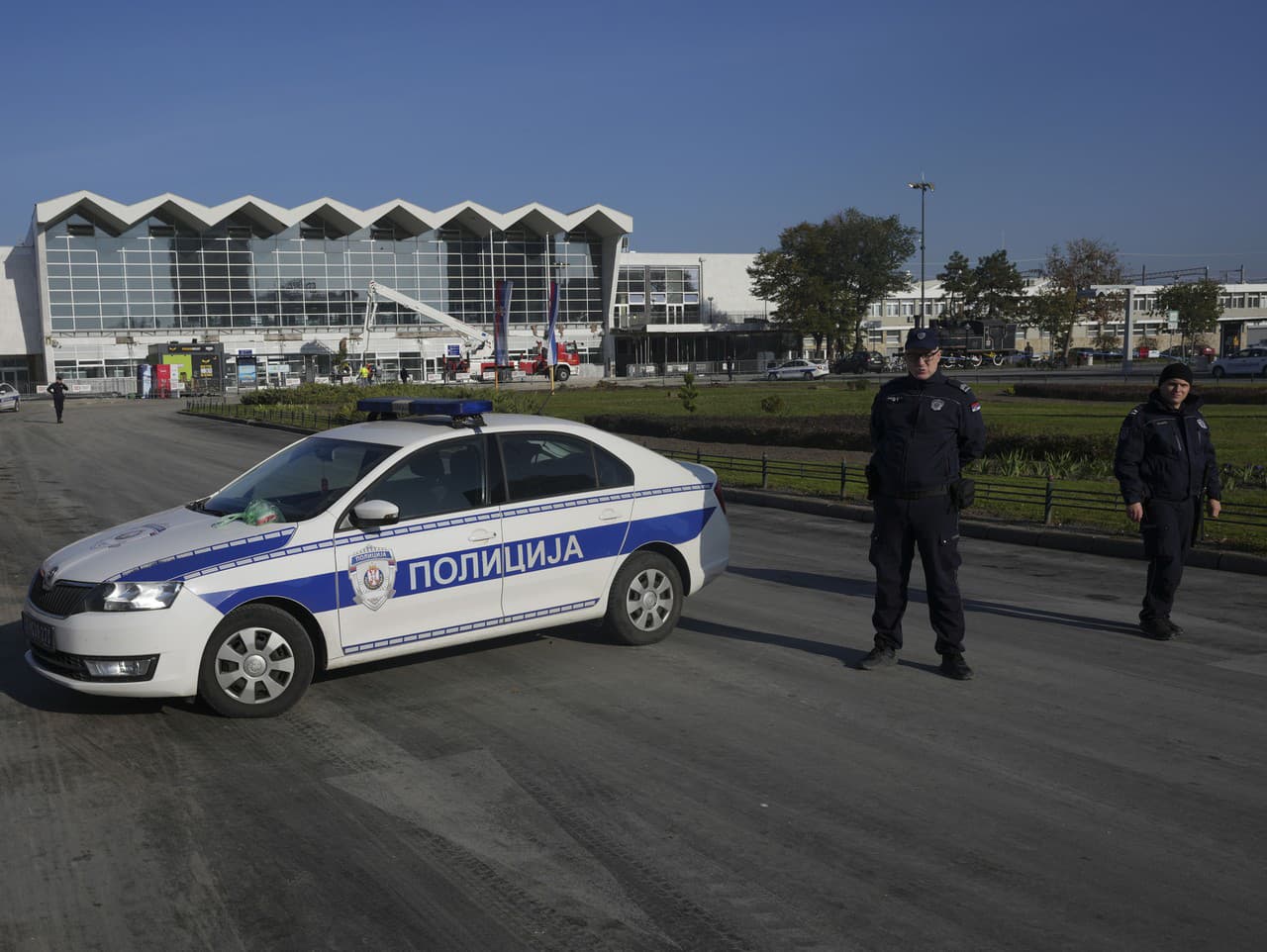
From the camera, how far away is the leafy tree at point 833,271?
88.2m

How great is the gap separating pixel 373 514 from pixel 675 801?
2.46 metres

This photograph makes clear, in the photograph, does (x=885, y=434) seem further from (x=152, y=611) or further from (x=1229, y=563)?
(x=1229, y=563)

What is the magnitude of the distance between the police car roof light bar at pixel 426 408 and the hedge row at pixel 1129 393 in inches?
1051

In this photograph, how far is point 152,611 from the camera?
5.95 meters

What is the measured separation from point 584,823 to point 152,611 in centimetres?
266

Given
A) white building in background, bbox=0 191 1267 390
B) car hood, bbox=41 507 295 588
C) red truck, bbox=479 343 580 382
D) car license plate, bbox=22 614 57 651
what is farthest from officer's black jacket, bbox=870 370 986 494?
white building in background, bbox=0 191 1267 390

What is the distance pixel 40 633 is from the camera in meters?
6.28

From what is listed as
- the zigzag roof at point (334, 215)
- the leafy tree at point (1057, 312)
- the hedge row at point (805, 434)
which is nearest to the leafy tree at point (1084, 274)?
the leafy tree at point (1057, 312)

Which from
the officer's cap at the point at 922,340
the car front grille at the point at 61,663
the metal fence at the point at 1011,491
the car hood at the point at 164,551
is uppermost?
the officer's cap at the point at 922,340

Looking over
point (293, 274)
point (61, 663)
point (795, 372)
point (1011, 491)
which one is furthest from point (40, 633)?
point (293, 274)

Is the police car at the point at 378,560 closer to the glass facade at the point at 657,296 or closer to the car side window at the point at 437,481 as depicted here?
the car side window at the point at 437,481

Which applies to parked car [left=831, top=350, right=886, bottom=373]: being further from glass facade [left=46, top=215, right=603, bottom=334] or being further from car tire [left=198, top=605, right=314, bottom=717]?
car tire [left=198, top=605, right=314, bottom=717]

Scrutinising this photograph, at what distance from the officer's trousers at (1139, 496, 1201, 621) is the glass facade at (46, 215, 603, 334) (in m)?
79.0

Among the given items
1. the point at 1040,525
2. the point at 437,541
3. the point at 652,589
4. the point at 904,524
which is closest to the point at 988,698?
the point at 904,524
